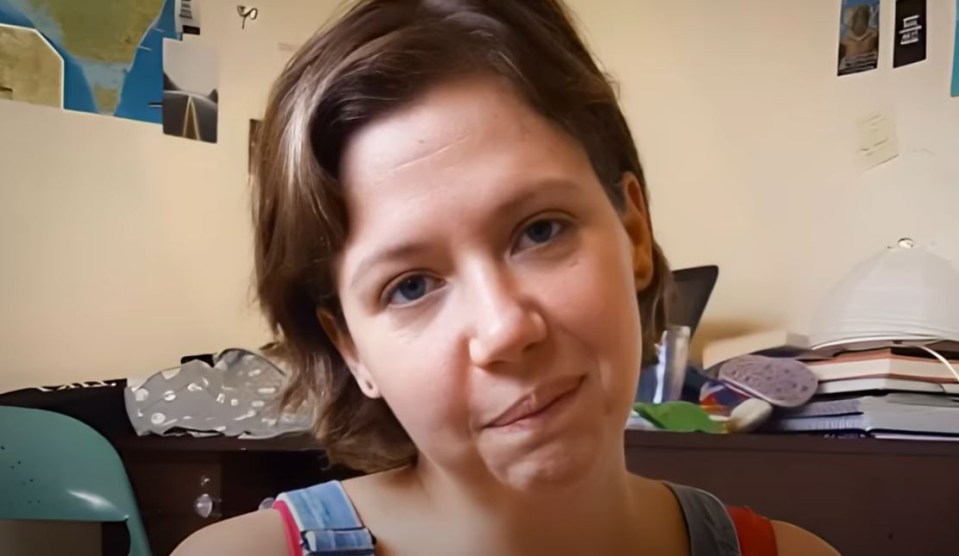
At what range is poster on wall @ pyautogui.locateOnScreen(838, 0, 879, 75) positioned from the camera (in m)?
1.69

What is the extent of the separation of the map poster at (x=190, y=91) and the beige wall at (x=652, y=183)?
0.08ft

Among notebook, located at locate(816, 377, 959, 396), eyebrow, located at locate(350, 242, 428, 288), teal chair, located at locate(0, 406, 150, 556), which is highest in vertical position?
eyebrow, located at locate(350, 242, 428, 288)

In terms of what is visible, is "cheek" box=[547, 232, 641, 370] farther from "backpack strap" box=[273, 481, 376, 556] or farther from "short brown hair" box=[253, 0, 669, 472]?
"backpack strap" box=[273, 481, 376, 556]

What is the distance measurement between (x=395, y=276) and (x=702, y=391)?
Answer: 0.90 m

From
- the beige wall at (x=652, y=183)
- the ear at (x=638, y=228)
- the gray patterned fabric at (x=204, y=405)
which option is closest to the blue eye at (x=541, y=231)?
the ear at (x=638, y=228)

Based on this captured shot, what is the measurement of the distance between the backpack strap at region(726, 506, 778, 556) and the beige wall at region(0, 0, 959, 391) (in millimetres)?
960

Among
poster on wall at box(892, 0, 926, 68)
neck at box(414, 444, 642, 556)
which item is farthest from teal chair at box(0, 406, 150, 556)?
poster on wall at box(892, 0, 926, 68)

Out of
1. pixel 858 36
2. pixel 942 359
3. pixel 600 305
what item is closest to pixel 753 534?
pixel 600 305

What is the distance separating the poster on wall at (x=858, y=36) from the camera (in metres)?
1.69

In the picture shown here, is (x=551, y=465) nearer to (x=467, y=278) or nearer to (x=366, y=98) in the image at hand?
(x=467, y=278)

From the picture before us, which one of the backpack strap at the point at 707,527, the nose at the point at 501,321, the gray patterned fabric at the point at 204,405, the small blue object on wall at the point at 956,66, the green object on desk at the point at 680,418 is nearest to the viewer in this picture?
the nose at the point at 501,321

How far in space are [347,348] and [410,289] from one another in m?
0.16

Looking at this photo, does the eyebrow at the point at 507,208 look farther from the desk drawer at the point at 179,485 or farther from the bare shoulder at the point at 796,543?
the desk drawer at the point at 179,485

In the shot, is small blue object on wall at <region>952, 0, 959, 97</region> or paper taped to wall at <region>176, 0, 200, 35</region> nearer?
small blue object on wall at <region>952, 0, 959, 97</region>
